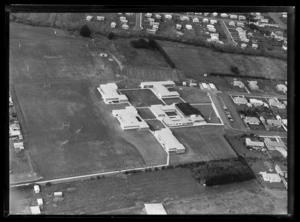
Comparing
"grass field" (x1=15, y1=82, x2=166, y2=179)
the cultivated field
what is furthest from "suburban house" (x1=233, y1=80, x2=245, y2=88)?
"grass field" (x1=15, y1=82, x2=166, y2=179)

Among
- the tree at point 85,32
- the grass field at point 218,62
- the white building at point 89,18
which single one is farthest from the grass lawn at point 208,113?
the white building at point 89,18

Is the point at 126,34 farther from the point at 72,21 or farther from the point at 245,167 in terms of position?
the point at 245,167

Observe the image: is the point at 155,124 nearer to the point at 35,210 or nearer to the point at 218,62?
the point at 35,210

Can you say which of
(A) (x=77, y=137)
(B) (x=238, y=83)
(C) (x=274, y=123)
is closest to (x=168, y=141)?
(A) (x=77, y=137)

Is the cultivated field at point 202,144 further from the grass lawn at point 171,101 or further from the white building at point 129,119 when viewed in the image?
the grass lawn at point 171,101

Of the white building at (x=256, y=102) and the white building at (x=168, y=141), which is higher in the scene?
the white building at (x=168, y=141)

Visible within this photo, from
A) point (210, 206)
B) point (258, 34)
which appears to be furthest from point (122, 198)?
point (258, 34)

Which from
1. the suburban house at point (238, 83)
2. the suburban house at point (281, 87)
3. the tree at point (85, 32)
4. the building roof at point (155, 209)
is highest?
the tree at point (85, 32)
